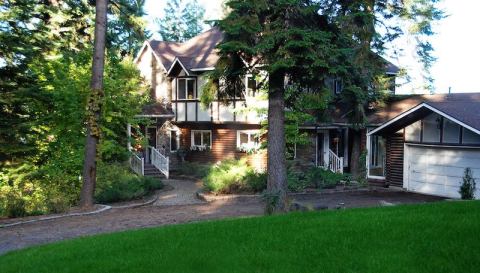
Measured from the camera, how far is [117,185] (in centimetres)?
1991

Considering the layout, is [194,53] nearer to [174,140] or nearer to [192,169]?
[174,140]

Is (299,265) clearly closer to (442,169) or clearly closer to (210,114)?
(442,169)

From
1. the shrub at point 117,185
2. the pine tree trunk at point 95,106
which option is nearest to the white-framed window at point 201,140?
the shrub at point 117,185

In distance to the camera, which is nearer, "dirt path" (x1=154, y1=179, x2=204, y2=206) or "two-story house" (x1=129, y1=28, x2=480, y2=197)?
"dirt path" (x1=154, y1=179, x2=204, y2=206)

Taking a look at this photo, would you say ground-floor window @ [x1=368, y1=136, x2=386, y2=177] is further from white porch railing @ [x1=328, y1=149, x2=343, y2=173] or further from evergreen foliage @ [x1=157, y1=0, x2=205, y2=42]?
evergreen foliage @ [x1=157, y1=0, x2=205, y2=42]

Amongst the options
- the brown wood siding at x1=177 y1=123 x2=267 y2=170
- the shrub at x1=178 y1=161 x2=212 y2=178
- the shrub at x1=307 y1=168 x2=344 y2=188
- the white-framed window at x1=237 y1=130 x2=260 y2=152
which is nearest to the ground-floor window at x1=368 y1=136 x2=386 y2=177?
the shrub at x1=307 y1=168 x2=344 y2=188

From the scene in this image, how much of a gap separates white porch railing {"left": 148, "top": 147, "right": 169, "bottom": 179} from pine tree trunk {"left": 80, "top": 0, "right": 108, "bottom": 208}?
464 inches

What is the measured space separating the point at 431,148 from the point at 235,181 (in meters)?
Result: 8.84

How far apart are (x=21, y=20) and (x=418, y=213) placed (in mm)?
15713

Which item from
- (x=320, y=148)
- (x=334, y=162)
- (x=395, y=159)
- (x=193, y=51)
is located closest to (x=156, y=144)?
(x=193, y=51)

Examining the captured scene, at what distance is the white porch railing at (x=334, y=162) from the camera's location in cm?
2766

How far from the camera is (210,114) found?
28.8 metres

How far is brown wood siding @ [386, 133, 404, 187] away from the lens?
2341 centimetres

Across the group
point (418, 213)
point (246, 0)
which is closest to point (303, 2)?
point (246, 0)
